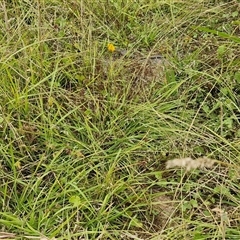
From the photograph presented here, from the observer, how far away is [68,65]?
215 centimetres

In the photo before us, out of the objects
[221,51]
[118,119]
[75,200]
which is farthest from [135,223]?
[221,51]

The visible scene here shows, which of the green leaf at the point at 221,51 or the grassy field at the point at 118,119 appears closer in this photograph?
the grassy field at the point at 118,119

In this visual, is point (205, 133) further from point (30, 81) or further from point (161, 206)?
point (30, 81)

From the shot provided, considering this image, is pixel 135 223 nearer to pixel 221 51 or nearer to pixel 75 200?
pixel 75 200

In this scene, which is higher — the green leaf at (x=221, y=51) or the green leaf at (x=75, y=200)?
the green leaf at (x=221, y=51)

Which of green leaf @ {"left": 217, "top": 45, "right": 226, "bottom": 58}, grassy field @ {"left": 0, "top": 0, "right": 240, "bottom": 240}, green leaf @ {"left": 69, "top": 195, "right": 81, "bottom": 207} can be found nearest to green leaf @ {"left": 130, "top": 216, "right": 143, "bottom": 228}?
grassy field @ {"left": 0, "top": 0, "right": 240, "bottom": 240}

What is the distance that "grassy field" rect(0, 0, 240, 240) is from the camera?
1697 mm

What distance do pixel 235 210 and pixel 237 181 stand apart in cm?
13

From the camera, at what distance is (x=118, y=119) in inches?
77.9

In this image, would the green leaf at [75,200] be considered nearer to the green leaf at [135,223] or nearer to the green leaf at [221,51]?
the green leaf at [135,223]

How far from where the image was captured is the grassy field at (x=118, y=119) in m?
1.70

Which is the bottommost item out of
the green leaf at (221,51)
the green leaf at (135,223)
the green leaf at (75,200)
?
the green leaf at (135,223)

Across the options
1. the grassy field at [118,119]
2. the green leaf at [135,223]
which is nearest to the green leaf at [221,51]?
the grassy field at [118,119]

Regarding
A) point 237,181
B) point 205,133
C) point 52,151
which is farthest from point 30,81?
point 237,181
